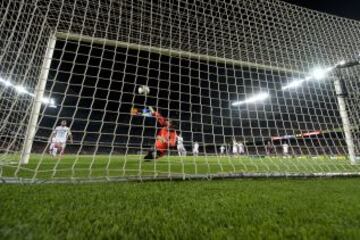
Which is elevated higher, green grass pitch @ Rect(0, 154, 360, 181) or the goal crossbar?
the goal crossbar

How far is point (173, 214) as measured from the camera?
44.3 inches

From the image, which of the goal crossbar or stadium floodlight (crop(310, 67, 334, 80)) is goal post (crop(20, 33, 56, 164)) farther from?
stadium floodlight (crop(310, 67, 334, 80))

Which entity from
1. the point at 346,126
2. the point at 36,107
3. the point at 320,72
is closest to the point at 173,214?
the point at 36,107

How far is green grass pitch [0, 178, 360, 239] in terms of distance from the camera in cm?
87

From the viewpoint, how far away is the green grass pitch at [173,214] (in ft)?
2.86

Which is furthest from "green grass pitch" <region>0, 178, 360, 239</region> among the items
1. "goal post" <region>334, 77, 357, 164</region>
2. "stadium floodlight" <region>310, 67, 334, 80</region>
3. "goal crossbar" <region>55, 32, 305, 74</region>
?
"stadium floodlight" <region>310, 67, 334, 80</region>

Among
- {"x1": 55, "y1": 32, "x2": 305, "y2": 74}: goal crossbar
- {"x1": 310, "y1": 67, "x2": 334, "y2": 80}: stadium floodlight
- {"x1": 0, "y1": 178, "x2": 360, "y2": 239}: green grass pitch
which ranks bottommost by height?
{"x1": 0, "y1": 178, "x2": 360, "y2": 239}: green grass pitch

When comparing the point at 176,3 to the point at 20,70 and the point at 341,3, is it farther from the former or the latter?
the point at 341,3

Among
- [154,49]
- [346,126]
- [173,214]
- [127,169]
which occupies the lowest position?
[173,214]

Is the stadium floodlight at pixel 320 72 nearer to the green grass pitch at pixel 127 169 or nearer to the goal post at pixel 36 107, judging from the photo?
the green grass pitch at pixel 127 169

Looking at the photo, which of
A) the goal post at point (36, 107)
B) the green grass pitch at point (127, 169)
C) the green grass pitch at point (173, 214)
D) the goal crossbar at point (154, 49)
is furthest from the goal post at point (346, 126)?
the goal post at point (36, 107)

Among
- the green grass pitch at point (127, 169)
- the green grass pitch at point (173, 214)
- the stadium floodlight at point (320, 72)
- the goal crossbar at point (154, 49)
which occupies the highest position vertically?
the goal crossbar at point (154, 49)

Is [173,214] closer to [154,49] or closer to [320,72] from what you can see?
[154,49]

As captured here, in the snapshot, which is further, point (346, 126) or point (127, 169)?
point (346, 126)
